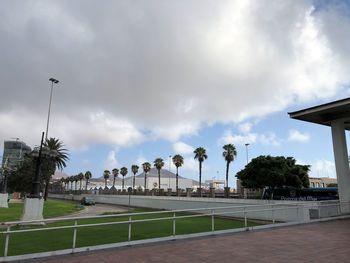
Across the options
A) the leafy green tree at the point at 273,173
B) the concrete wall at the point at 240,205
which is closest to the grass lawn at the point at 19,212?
the concrete wall at the point at 240,205

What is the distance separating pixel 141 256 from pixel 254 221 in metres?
24.0

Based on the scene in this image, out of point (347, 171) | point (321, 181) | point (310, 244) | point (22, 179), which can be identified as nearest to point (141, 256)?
point (310, 244)

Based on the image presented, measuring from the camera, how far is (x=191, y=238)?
10703mm

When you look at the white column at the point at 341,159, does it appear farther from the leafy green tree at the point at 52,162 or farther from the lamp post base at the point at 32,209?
the leafy green tree at the point at 52,162

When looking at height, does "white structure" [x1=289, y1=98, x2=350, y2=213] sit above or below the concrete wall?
above

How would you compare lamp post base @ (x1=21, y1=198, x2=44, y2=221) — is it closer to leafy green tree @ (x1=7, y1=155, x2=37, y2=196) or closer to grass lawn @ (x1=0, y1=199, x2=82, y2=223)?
grass lawn @ (x1=0, y1=199, x2=82, y2=223)

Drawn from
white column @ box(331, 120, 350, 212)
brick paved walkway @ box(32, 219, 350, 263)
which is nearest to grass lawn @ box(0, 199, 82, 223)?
brick paved walkway @ box(32, 219, 350, 263)

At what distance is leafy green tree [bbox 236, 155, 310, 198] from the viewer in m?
54.8

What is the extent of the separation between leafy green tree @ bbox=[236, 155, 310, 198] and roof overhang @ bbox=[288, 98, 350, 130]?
31.2 metres

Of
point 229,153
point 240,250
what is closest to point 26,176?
point 229,153

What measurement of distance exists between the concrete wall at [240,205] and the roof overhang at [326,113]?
566 centimetres

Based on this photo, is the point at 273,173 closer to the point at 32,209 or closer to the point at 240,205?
the point at 240,205

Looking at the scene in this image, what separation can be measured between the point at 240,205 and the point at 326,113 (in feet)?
46.5

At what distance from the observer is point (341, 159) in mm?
22188
